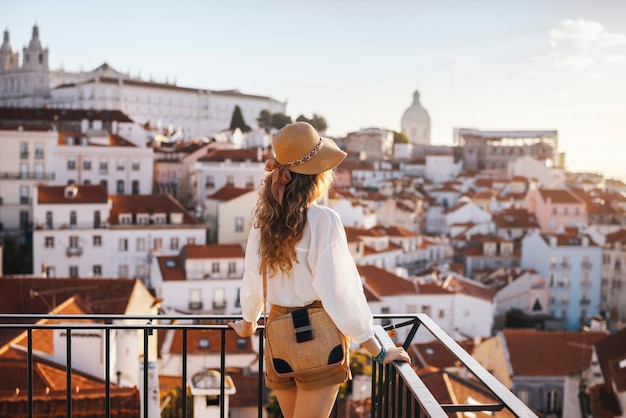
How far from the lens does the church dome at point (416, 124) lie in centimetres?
11498

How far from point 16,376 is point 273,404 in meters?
8.60

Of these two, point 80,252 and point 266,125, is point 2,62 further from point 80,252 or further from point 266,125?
point 80,252

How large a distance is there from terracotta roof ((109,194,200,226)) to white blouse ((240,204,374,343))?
32153 mm

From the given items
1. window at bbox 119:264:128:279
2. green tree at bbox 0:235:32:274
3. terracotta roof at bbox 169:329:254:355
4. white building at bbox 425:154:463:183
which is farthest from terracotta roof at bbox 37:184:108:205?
white building at bbox 425:154:463:183

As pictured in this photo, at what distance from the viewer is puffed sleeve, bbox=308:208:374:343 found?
2969 mm

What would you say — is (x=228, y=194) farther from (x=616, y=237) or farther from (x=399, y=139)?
(x=399, y=139)

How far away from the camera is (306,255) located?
3.06m

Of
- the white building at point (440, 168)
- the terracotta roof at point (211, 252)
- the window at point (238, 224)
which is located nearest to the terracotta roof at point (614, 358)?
the terracotta roof at point (211, 252)

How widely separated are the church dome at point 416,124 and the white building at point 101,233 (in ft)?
273

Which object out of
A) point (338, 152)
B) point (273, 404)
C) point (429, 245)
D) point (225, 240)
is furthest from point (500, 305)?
point (338, 152)

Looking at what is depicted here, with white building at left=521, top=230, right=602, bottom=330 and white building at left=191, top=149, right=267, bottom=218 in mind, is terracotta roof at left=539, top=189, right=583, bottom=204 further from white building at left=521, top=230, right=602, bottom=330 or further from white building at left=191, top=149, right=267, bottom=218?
white building at left=191, top=149, right=267, bottom=218

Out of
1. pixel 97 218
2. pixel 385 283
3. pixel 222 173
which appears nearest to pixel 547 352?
pixel 385 283

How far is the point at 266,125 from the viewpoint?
3287 inches

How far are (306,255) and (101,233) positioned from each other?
3201 cm
